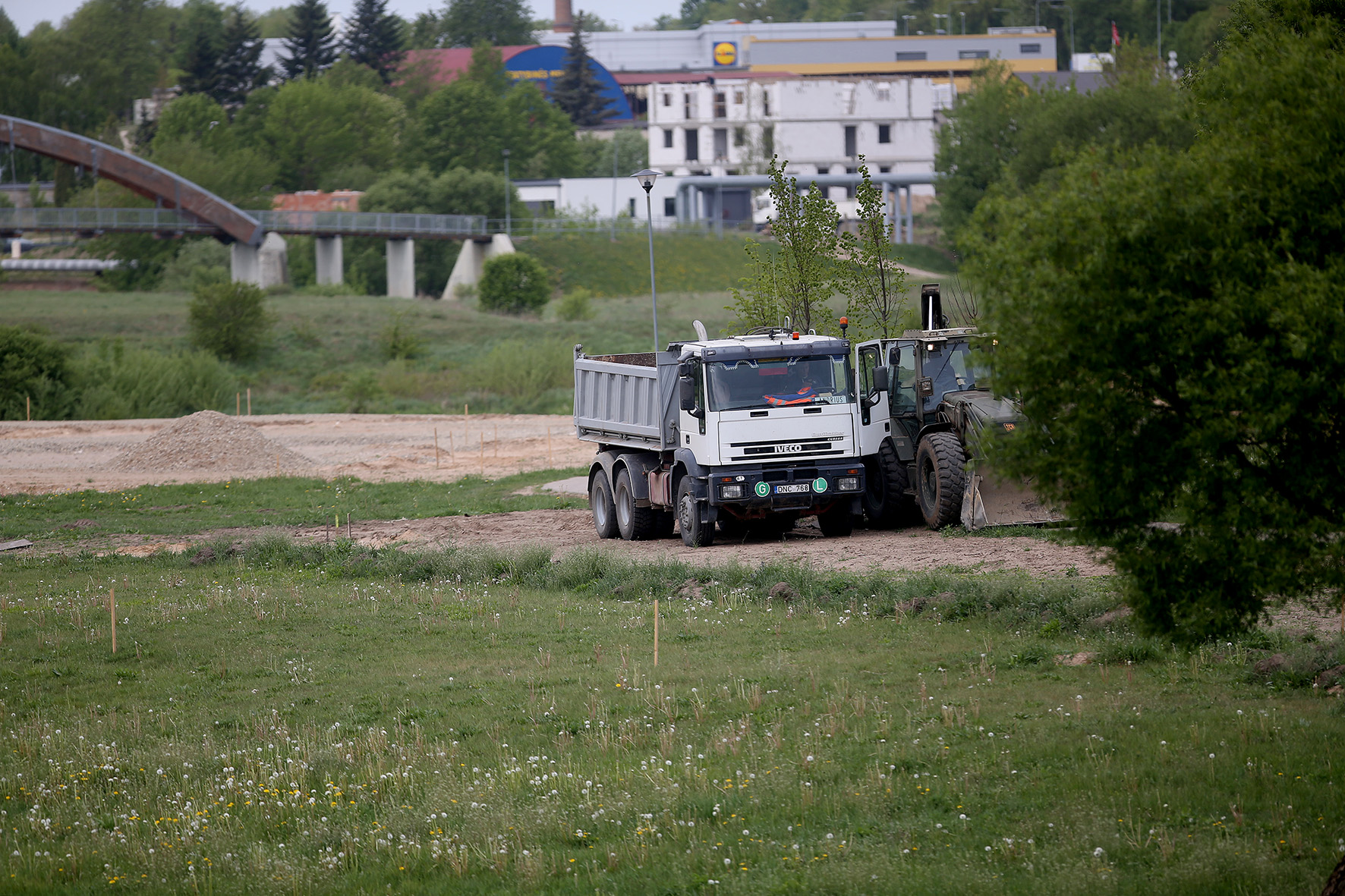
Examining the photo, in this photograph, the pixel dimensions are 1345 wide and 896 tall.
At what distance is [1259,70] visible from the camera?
7.18 meters

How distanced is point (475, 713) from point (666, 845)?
3912 mm

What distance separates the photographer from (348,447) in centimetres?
4291

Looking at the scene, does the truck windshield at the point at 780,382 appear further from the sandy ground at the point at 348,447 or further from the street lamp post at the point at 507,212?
the street lamp post at the point at 507,212

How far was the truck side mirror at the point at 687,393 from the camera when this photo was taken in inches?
802

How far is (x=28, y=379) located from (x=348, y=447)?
1597 centimetres

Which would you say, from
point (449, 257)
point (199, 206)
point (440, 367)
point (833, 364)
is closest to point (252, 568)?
point (833, 364)

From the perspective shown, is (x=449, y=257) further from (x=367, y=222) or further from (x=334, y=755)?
(x=334, y=755)

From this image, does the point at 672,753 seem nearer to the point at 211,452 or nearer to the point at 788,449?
the point at 788,449

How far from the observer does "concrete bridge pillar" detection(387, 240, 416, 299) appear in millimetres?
91938

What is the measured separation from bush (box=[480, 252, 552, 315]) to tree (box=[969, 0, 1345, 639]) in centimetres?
7681

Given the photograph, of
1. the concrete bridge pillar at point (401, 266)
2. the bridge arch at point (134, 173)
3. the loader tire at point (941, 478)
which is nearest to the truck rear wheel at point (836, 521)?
the loader tire at point (941, 478)

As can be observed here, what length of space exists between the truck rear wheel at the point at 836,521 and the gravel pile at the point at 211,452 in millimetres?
18791

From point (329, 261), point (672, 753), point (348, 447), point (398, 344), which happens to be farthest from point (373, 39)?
point (672, 753)

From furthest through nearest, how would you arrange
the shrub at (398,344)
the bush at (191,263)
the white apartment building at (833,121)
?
the white apartment building at (833,121), the bush at (191,263), the shrub at (398,344)
